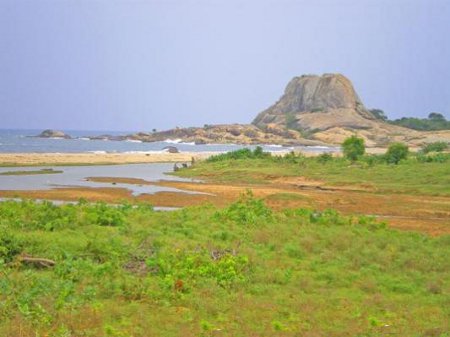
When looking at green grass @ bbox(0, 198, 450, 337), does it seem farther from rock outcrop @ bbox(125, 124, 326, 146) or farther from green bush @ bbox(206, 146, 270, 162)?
rock outcrop @ bbox(125, 124, 326, 146)

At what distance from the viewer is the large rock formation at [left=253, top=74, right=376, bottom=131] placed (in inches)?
6708

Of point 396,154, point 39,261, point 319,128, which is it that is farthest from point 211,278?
point 319,128

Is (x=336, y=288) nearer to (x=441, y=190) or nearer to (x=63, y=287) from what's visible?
(x=63, y=287)

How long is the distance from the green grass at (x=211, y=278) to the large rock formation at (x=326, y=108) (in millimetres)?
149392

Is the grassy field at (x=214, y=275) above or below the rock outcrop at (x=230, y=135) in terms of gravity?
below

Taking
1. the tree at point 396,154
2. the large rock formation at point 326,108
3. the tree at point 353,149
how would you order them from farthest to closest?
the large rock formation at point 326,108
the tree at point 353,149
the tree at point 396,154

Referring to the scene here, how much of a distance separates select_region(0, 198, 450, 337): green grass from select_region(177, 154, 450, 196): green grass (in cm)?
2344

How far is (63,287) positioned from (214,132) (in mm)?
160814

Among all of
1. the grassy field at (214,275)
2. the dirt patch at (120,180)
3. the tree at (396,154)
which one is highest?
the tree at (396,154)

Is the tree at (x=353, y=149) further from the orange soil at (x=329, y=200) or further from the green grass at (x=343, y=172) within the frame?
the orange soil at (x=329, y=200)

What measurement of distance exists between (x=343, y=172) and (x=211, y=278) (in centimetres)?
4110

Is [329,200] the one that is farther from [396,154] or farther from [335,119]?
[335,119]

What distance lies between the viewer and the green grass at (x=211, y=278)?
11078 millimetres

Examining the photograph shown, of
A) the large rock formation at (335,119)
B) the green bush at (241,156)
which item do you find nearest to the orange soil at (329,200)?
the green bush at (241,156)
